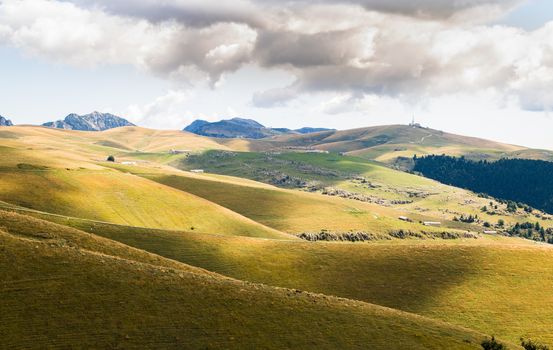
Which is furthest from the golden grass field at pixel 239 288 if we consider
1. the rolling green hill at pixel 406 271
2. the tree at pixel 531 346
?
the tree at pixel 531 346

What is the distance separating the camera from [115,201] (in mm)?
167125

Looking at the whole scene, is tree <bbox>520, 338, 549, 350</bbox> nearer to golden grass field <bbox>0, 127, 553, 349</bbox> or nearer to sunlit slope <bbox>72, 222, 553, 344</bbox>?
golden grass field <bbox>0, 127, 553, 349</bbox>

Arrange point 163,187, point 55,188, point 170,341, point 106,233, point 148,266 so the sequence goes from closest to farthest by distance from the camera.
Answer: point 170,341 → point 148,266 → point 106,233 → point 55,188 → point 163,187

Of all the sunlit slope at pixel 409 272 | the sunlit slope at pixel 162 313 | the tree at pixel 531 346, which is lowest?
the tree at pixel 531 346

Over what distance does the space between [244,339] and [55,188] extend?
406 feet

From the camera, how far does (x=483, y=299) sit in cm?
10019

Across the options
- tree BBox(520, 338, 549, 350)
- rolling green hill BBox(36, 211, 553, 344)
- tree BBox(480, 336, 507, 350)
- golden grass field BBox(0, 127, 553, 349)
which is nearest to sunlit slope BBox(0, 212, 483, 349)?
golden grass field BBox(0, 127, 553, 349)

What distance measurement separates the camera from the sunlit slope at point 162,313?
2199 inches

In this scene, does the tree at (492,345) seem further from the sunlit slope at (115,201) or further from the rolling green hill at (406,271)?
the sunlit slope at (115,201)

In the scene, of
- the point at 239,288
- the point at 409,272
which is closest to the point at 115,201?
the point at 409,272

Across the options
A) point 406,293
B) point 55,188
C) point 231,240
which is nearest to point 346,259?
point 406,293

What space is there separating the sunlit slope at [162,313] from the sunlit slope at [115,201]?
76955 mm

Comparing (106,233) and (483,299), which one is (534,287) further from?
(106,233)

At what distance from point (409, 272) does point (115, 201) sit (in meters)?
97.1
